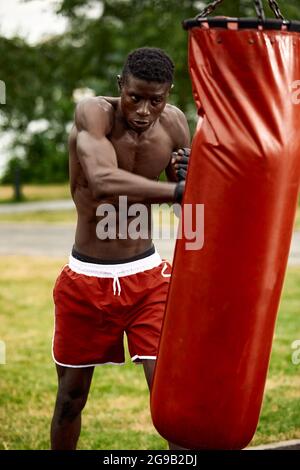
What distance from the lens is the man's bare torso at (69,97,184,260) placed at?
3662mm

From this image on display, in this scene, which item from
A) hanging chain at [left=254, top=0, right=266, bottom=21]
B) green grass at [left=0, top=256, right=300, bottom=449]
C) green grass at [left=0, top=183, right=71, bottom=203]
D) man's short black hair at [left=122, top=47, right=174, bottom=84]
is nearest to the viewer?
hanging chain at [left=254, top=0, right=266, bottom=21]

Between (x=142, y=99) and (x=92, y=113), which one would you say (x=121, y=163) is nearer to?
(x=92, y=113)

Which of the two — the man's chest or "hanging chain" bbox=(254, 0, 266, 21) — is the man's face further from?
"hanging chain" bbox=(254, 0, 266, 21)

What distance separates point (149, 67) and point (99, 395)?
3.06 meters

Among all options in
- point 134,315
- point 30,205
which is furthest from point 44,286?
point 30,205

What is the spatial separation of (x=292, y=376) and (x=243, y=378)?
10.9 feet

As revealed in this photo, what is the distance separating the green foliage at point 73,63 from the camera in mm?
21250

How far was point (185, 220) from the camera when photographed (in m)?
2.95

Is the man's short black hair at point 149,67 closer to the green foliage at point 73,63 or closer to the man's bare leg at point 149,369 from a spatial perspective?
the man's bare leg at point 149,369

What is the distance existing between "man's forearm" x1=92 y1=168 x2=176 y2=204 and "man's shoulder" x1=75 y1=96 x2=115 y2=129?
1.23ft

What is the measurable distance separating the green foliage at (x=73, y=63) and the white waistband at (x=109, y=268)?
1502 cm

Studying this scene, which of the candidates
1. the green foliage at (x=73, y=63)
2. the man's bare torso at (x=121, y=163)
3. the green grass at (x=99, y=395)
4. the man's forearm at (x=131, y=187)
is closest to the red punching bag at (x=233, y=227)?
the man's forearm at (x=131, y=187)

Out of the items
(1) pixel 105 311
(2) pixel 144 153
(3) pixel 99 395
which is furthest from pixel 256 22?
(3) pixel 99 395

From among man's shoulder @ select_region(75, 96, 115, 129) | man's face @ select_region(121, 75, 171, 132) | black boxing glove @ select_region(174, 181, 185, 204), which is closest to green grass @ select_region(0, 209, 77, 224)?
man's shoulder @ select_region(75, 96, 115, 129)
